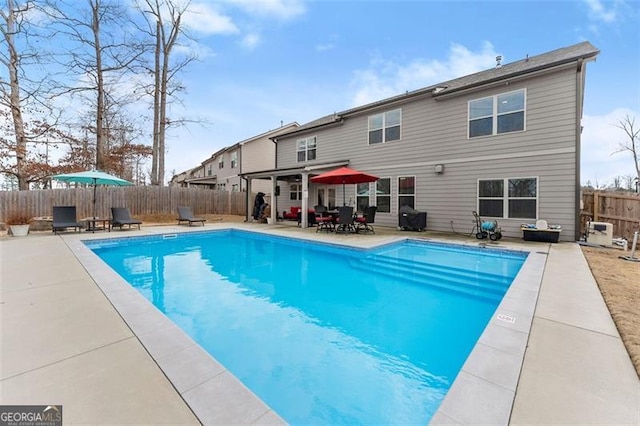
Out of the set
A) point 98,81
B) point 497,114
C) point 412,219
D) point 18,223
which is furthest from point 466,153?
point 98,81

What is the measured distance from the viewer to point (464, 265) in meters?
6.55

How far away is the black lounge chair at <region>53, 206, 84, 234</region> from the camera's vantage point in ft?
33.0

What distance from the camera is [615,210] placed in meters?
8.83

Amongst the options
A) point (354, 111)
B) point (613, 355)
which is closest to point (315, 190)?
point (354, 111)

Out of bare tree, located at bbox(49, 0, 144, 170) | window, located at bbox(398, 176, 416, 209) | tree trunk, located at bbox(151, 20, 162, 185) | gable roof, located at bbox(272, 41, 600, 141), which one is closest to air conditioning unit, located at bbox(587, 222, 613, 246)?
gable roof, located at bbox(272, 41, 600, 141)

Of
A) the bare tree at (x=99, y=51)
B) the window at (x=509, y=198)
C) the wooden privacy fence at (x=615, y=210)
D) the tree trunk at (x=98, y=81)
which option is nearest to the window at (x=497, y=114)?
the window at (x=509, y=198)

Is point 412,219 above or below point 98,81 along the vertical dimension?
below

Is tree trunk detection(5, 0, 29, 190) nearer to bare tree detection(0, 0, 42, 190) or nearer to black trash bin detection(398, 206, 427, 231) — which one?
bare tree detection(0, 0, 42, 190)

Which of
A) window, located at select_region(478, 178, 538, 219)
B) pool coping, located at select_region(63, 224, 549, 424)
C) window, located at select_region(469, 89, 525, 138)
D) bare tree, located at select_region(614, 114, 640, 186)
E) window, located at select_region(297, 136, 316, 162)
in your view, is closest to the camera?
pool coping, located at select_region(63, 224, 549, 424)

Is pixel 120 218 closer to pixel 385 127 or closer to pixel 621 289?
pixel 385 127

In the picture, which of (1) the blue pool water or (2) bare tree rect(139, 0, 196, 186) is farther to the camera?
(2) bare tree rect(139, 0, 196, 186)

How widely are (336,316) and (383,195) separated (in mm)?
9491

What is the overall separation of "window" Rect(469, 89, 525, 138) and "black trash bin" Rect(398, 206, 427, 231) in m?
3.47

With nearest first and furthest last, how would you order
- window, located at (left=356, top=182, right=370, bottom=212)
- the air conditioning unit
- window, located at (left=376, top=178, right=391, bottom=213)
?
the air conditioning unit
window, located at (left=376, top=178, right=391, bottom=213)
window, located at (left=356, top=182, right=370, bottom=212)
